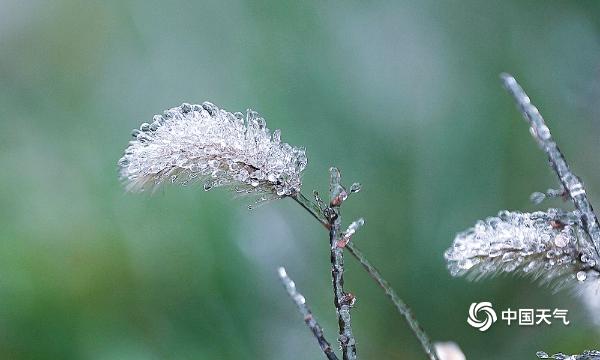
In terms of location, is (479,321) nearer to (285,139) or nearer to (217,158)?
(217,158)

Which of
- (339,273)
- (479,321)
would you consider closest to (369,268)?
(339,273)

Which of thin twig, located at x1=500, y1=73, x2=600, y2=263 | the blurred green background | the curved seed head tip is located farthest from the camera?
the blurred green background

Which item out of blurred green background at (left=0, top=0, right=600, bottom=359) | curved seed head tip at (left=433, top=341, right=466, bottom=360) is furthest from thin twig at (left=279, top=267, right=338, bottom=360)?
blurred green background at (left=0, top=0, right=600, bottom=359)

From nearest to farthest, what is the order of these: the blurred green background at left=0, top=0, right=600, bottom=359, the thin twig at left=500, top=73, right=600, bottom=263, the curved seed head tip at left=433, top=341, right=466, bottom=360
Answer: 1. the thin twig at left=500, top=73, right=600, bottom=263
2. the curved seed head tip at left=433, top=341, right=466, bottom=360
3. the blurred green background at left=0, top=0, right=600, bottom=359

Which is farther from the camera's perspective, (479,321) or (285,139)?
(285,139)

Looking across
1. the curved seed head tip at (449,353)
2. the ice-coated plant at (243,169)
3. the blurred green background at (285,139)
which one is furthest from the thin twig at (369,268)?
the blurred green background at (285,139)

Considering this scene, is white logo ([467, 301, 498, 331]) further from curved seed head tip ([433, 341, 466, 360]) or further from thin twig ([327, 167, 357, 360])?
thin twig ([327, 167, 357, 360])

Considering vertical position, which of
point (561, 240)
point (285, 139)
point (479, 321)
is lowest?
point (561, 240)

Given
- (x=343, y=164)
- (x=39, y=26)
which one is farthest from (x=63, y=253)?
(x=39, y=26)
